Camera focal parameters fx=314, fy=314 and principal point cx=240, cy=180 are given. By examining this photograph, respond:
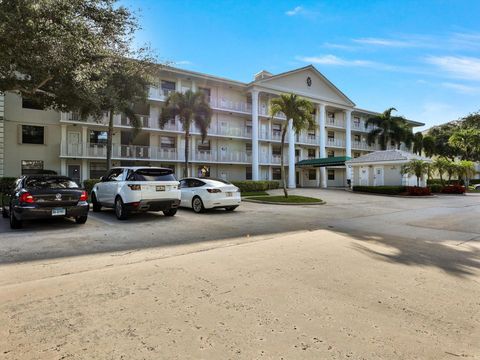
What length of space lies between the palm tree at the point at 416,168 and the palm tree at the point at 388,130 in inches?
600

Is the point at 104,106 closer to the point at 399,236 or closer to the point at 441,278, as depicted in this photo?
the point at 399,236

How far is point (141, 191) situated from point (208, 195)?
327 cm

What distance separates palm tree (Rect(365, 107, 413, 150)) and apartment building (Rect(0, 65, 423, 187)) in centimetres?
266

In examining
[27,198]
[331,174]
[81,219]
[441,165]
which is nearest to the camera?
[27,198]

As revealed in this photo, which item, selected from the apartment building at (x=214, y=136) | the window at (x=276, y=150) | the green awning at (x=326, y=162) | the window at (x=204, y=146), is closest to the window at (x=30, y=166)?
the apartment building at (x=214, y=136)

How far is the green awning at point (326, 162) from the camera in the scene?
34.4 meters

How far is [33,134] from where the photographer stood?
24.7 m

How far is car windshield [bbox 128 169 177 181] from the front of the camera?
33.2ft

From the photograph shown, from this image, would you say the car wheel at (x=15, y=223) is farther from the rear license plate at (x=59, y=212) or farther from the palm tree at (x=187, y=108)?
the palm tree at (x=187, y=108)

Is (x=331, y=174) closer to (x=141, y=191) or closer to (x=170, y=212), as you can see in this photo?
(x=170, y=212)

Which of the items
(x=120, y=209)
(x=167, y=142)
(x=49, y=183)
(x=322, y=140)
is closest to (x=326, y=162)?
(x=322, y=140)

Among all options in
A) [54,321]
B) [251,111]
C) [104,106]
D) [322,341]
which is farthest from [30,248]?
[251,111]

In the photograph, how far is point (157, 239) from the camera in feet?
24.2

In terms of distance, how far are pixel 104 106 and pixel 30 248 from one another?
1145cm
